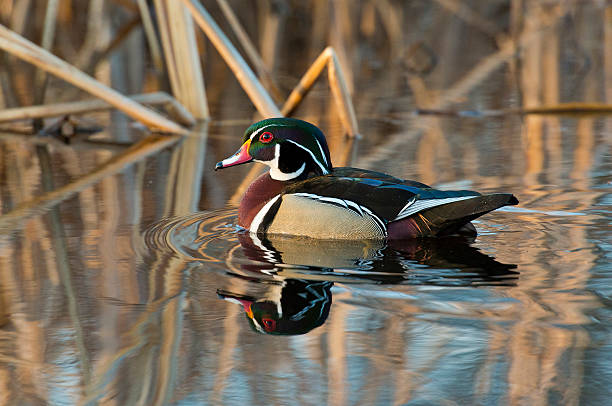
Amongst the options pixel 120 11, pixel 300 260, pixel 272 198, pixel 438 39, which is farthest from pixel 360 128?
pixel 120 11

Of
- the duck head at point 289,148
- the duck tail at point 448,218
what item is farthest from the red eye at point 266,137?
the duck tail at point 448,218

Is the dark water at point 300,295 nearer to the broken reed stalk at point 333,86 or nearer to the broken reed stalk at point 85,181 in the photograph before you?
the broken reed stalk at point 85,181

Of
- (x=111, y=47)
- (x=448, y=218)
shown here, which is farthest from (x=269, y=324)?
(x=111, y=47)

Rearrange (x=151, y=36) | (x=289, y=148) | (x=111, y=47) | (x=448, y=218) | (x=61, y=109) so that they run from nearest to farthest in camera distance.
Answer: (x=448, y=218) → (x=289, y=148) → (x=61, y=109) → (x=151, y=36) → (x=111, y=47)

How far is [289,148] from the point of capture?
548cm

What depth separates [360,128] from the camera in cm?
922

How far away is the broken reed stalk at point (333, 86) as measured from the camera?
8.09 metres

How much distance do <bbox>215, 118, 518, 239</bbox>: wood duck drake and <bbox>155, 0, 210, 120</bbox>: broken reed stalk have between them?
337cm

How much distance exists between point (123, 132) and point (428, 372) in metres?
6.53

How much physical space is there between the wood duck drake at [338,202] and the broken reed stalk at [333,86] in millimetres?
2663

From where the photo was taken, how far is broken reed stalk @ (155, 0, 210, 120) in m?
8.56

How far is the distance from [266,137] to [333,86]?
106 inches

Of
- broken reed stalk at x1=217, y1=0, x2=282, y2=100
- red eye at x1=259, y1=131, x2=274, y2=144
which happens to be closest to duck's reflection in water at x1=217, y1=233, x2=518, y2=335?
red eye at x1=259, y1=131, x2=274, y2=144

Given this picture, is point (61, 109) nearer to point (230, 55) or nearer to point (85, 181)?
point (85, 181)
